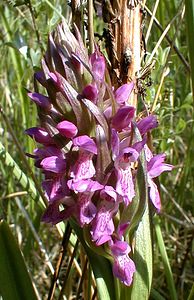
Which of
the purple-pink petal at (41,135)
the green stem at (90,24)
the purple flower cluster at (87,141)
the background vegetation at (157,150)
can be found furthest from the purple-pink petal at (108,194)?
the background vegetation at (157,150)

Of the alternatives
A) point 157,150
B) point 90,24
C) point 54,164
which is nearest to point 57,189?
point 54,164

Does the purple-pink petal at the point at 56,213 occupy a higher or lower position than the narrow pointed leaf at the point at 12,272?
higher

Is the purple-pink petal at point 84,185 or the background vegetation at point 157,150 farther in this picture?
the background vegetation at point 157,150

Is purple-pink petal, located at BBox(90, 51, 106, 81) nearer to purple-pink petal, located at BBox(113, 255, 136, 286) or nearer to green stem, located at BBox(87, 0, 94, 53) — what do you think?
green stem, located at BBox(87, 0, 94, 53)

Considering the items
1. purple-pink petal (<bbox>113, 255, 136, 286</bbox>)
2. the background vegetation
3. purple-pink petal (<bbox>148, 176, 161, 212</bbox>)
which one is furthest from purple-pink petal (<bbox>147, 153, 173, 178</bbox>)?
the background vegetation

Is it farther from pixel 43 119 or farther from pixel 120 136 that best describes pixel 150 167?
pixel 43 119

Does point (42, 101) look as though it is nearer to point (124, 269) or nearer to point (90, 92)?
point (90, 92)

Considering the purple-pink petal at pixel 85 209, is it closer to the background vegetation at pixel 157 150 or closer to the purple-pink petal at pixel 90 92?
the purple-pink petal at pixel 90 92
